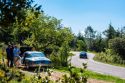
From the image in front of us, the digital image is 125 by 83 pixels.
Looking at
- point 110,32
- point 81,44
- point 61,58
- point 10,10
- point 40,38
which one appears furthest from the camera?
point 81,44

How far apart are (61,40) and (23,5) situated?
43558 millimetres

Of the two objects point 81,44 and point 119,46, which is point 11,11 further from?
point 81,44

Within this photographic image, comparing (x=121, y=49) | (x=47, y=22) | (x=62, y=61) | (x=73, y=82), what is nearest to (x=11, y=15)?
(x=73, y=82)

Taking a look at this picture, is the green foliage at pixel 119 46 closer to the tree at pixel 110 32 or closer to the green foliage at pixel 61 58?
the green foliage at pixel 61 58

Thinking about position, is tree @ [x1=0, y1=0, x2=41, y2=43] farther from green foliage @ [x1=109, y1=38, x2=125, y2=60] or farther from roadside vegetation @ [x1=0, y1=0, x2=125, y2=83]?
green foliage @ [x1=109, y1=38, x2=125, y2=60]

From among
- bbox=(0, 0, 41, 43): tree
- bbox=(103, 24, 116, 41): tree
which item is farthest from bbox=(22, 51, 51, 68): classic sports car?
bbox=(103, 24, 116, 41): tree

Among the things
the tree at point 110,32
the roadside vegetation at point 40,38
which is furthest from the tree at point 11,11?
the tree at point 110,32

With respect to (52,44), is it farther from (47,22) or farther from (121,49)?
(121,49)

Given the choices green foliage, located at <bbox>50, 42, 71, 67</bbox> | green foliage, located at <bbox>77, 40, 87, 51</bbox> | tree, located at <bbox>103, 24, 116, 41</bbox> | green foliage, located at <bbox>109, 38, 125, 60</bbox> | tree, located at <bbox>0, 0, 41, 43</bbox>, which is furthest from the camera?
green foliage, located at <bbox>77, 40, 87, 51</bbox>

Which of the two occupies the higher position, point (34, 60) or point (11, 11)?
point (11, 11)

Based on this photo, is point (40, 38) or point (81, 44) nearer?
point (40, 38)

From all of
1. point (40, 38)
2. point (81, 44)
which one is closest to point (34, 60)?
point (40, 38)

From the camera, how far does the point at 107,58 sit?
8112 cm

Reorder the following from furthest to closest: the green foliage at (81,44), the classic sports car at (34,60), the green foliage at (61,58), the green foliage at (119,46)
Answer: the green foliage at (81,44), the green foliage at (119,46), the green foliage at (61,58), the classic sports car at (34,60)
